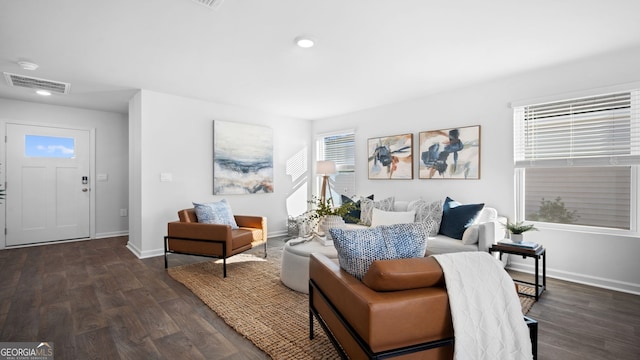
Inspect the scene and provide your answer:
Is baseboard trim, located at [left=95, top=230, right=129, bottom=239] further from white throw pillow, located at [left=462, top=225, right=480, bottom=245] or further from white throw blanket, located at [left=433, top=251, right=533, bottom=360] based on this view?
white throw blanket, located at [left=433, top=251, right=533, bottom=360]

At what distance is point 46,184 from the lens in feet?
16.8

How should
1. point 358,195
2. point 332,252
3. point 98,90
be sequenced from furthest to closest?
point 358,195 → point 98,90 → point 332,252

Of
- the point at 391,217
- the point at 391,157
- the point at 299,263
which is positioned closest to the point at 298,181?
the point at 391,157

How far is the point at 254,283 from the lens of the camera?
3.25 metres

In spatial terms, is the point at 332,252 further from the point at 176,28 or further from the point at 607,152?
the point at 607,152

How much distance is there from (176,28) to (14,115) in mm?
4356

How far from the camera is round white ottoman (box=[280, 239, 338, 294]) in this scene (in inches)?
117

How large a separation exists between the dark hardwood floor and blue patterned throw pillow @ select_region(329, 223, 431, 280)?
0.95 metres

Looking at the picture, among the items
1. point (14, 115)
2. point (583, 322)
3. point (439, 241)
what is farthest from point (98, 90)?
point (583, 322)

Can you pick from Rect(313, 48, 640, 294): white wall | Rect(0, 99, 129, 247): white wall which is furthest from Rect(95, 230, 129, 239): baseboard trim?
Rect(313, 48, 640, 294): white wall

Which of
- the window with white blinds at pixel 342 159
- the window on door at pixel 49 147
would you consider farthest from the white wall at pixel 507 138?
the window on door at pixel 49 147

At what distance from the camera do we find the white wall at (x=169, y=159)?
4.32 meters

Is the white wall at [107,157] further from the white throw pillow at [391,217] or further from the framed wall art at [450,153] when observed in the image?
the framed wall art at [450,153]

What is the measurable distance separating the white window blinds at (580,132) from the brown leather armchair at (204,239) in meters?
3.57
